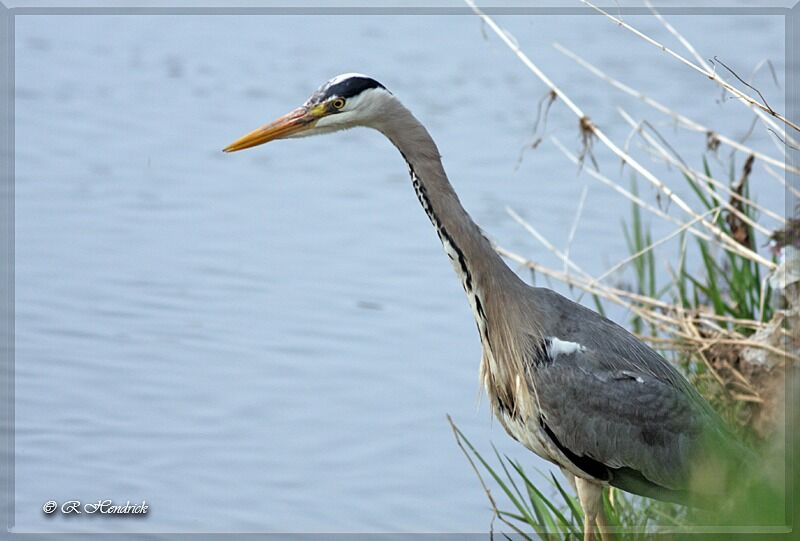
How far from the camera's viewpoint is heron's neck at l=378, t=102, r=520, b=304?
3939 mm

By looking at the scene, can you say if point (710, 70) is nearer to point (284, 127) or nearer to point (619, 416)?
point (619, 416)

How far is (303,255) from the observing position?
25.5 feet

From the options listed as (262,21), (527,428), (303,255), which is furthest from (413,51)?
(527,428)

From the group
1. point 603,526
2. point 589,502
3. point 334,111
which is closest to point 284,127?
point 334,111

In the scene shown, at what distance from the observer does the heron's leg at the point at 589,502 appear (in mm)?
3975

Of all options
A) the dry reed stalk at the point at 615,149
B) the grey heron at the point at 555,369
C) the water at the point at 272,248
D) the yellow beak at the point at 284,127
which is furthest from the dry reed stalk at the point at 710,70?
the water at the point at 272,248

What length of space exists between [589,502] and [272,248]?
4.21 metres

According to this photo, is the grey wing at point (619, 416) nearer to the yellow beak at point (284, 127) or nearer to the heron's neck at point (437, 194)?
the heron's neck at point (437, 194)

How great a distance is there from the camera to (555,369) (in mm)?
4016

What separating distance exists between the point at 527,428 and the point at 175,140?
5.82 m

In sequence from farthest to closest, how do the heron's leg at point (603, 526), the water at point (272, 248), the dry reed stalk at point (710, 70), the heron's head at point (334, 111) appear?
the water at point (272, 248), the heron's leg at point (603, 526), the heron's head at point (334, 111), the dry reed stalk at point (710, 70)

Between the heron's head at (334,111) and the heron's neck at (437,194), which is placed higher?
the heron's head at (334,111)

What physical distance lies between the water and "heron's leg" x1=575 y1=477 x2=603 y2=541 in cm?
132
